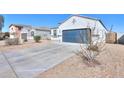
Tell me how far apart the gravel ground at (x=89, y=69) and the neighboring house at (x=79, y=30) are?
3.71 feet

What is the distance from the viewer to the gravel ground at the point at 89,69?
585 centimetres

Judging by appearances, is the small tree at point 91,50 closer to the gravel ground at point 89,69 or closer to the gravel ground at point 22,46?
the gravel ground at point 89,69

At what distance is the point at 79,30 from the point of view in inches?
378

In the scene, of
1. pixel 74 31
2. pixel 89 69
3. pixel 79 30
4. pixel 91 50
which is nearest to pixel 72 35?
pixel 74 31

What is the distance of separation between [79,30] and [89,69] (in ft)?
12.3

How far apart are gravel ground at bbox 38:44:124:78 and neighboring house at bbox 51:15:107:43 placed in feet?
3.71

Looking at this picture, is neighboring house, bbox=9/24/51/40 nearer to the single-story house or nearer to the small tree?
the single-story house

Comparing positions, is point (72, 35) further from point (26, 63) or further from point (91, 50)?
point (26, 63)

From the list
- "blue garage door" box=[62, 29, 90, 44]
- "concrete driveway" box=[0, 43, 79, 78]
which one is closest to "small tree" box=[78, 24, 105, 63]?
"concrete driveway" box=[0, 43, 79, 78]

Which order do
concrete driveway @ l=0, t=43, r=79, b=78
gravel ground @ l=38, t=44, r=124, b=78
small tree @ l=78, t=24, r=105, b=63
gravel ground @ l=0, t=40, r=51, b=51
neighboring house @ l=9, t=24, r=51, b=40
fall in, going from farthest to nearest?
gravel ground @ l=0, t=40, r=51, b=51
neighboring house @ l=9, t=24, r=51, b=40
small tree @ l=78, t=24, r=105, b=63
concrete driveway @ l=0, t=43, r=79, b=78
gravel ground @ l=38, t=44, r=124, b=78

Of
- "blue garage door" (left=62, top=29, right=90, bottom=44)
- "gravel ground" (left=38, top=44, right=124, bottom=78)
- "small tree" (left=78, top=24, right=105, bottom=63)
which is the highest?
"blue garage door" (left=62, top=29, right=90, bottom=44)

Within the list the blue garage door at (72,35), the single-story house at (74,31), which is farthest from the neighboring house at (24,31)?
the blue garage door at (72,35)

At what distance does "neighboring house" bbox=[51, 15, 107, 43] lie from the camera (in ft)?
26.6
